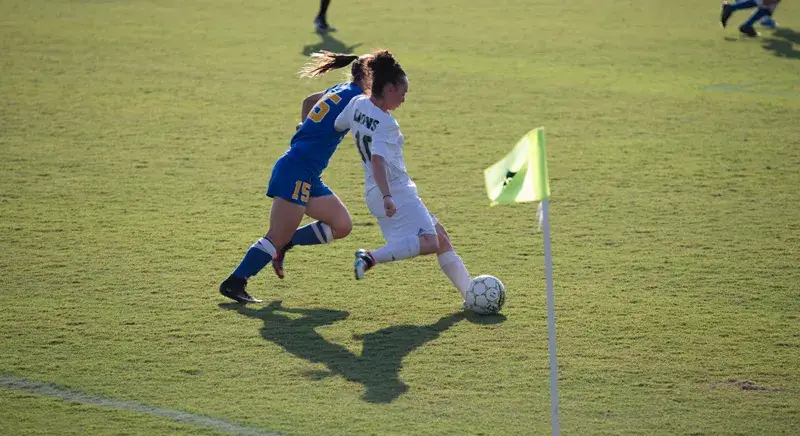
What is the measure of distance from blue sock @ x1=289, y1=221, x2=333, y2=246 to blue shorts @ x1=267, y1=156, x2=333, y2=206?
1.78ft

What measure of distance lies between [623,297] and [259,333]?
2.64 meters

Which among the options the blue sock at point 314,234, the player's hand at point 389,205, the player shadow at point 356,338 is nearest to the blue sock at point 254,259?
the player shadow at point 356,338

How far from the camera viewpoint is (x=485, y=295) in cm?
704

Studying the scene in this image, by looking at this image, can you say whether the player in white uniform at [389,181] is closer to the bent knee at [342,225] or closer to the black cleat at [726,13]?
the bent knee at [342,225]

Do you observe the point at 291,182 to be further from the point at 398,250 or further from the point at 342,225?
the point at 398,250

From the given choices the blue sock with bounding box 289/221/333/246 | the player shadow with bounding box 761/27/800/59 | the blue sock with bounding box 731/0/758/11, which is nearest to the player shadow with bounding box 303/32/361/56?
the blue sock with bounding box 731/0/758/11

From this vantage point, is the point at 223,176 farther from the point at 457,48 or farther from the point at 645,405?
the point at 457,48

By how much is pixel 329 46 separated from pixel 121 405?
11609mm

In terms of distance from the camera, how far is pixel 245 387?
591cm

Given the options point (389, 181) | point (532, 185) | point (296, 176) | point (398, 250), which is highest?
point (532, 185)

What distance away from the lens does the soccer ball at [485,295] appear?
277 inches

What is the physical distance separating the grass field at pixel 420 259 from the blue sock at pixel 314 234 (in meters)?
0.30

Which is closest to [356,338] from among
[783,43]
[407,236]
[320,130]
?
[407,236]

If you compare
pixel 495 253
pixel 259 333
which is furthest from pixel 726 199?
pixel 259 333
